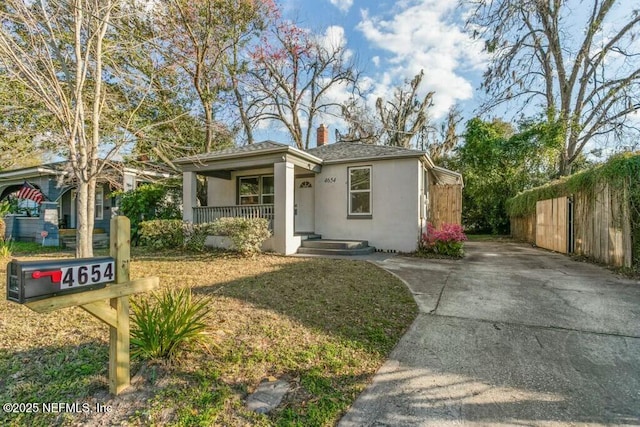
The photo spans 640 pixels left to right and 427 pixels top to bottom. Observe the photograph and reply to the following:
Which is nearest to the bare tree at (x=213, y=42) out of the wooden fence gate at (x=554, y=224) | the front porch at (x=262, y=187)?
the front porch at (x=262, y=187)

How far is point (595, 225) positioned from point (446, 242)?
365cm

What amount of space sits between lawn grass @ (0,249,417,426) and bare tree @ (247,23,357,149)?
16.0 meters

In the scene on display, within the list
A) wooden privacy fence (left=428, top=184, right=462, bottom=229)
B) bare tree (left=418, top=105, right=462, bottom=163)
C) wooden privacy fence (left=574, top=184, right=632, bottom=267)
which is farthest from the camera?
bare tree (left=418, top=105, right=462, bottom=163)

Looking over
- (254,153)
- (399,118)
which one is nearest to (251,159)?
(254,153)

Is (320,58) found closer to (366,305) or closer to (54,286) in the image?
(366,305)

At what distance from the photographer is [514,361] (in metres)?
2.98

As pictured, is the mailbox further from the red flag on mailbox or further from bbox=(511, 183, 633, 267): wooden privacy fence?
the red flag on mailbox

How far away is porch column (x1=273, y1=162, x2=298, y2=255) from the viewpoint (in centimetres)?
941

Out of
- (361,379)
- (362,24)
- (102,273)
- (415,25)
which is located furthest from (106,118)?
(362,24)

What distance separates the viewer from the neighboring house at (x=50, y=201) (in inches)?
485

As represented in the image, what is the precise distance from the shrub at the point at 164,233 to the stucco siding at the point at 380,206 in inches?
187

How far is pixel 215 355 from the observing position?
2.89 m

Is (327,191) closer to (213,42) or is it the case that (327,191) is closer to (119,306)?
(213,42)

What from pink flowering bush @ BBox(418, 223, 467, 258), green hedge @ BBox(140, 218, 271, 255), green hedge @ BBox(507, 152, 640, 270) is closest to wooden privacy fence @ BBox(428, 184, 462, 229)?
pink flowering bush @ BBox(418, 223, 467, 258)
